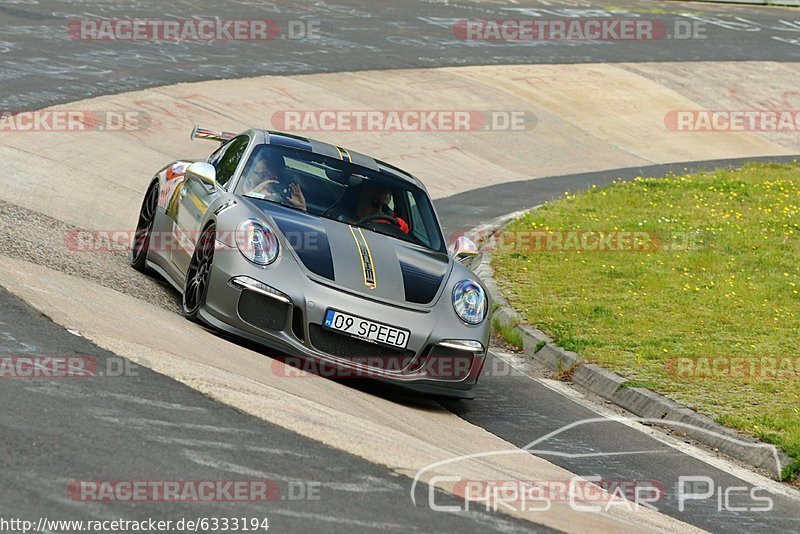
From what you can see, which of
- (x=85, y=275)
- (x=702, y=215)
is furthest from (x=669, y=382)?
(x=702, y=215)

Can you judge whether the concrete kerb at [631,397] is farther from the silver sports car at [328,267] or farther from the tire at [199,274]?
the tire at [199,274]

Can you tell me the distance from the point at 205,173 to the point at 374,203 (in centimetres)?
124

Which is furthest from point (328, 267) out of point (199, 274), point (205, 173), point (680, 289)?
point (680, 289)

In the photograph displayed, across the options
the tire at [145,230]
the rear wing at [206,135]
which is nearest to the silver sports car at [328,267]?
the tire at [145,230]

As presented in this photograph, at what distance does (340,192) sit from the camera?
8945 mm

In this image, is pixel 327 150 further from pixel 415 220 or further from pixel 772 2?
pixel 772 2

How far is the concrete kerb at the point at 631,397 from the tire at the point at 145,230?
9.20 feet

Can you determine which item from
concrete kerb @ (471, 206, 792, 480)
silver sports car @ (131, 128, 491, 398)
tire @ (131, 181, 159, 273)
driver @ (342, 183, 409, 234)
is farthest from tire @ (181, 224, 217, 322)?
concrete kerb @ (471, 206, 792, 480)

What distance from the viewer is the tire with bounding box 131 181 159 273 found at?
989 cm

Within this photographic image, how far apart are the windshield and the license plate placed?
1.27 metres

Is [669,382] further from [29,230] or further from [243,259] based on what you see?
[29,230]

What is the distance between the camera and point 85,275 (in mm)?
8719

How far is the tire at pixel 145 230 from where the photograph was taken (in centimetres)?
→ 989

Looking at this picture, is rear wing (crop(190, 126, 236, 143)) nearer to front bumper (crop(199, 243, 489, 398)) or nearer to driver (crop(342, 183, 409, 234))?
driver (crop(342, 183, 409, 234))
